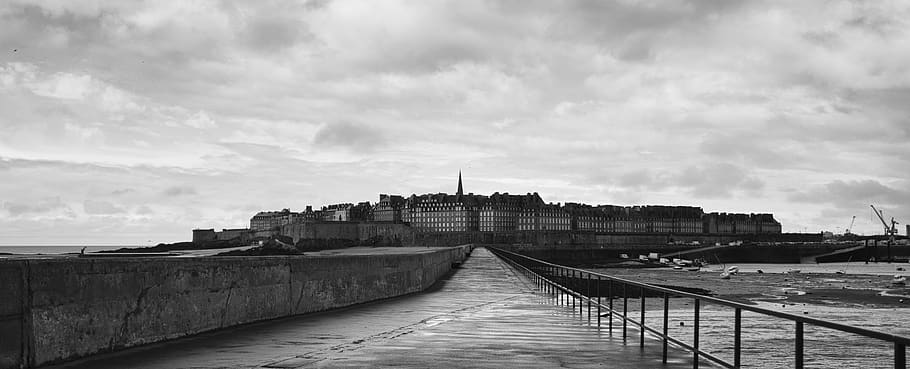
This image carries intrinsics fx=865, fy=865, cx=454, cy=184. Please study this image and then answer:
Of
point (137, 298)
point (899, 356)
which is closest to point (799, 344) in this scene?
point (899, 356)

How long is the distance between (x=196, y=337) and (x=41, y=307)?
3.33m

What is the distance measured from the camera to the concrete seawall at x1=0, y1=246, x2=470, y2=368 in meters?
8.49

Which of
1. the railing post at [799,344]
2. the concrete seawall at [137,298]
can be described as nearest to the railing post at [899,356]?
the railing post at [799,344]

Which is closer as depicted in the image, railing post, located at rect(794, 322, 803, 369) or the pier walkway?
railing post, located at rect(794, 322, 803, 369)

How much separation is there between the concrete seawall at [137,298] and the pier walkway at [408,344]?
0.81 ft

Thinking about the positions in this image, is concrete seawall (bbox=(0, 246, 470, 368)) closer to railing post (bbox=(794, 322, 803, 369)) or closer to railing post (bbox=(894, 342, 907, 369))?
railing post (bbox=(794, 322, 803, 369))

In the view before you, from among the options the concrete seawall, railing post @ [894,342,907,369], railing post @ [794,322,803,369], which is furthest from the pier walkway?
railing post @ [894,342,907,369]

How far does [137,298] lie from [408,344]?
3.64 metres

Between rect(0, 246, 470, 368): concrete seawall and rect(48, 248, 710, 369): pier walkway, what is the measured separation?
9.7 inches

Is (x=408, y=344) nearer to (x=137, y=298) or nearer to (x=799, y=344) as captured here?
(x=137, y=298)

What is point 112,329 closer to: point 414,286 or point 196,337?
point 196,337

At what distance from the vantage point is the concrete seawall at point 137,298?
849 cm

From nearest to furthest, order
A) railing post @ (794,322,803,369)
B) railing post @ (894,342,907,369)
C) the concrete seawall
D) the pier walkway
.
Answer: railing post @ (894,342,907,369) < railing post @ (794,322,803,369) < the concrete seawall < the pier walkway

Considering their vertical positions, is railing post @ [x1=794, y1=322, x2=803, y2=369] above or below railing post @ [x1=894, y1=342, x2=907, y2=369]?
below
